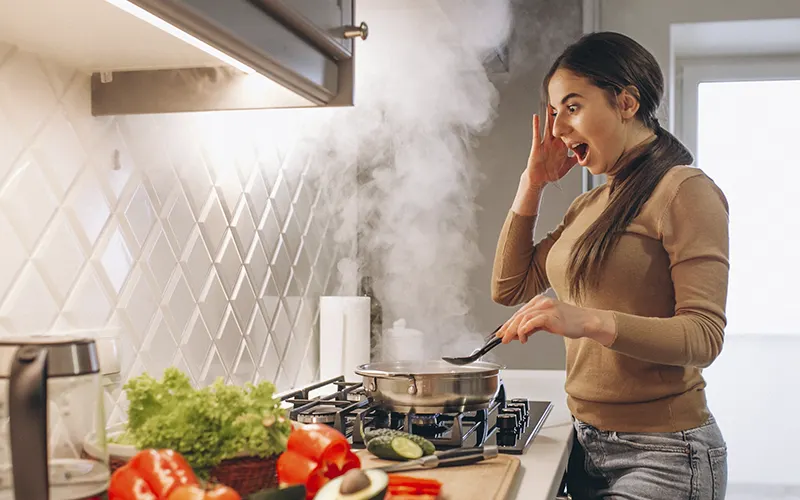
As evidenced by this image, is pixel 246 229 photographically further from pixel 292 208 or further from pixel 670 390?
pixel 670 390

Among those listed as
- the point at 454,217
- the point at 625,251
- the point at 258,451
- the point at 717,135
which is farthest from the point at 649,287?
the point at 717,135

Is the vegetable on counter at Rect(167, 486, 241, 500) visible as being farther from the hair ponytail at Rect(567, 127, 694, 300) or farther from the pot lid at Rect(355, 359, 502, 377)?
the hair ponytail at Rect(567, 127, 694, 300)

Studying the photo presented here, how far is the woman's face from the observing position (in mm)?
1697

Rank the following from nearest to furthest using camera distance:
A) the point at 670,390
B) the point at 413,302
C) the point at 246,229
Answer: the point at 670,390
the point at 246,229
the point at 413,302

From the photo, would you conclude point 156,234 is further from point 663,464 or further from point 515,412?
point 663,464


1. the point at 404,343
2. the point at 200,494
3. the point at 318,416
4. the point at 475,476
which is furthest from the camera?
the point at 404,343

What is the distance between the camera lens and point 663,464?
5.19 feet

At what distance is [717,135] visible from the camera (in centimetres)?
309

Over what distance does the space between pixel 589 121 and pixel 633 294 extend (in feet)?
1.16

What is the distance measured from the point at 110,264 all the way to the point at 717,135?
2.34 metres

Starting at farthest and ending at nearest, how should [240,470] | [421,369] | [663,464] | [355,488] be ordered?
[421,369]
[663,464]
[240,470]
[355,488]

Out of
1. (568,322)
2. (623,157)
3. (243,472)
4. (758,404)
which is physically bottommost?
(758,404)

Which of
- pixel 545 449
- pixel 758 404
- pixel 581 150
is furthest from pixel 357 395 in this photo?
pixel 758 404

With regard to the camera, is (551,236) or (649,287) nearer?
(649,287)
